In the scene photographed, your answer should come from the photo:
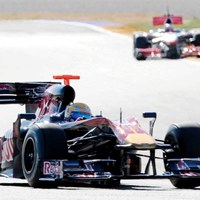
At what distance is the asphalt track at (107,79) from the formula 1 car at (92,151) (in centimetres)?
19

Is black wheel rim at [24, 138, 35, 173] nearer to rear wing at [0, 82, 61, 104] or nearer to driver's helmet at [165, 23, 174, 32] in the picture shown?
rear wing at [0, 82, 61, 104]

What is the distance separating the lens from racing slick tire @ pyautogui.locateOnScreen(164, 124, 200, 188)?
11797mm

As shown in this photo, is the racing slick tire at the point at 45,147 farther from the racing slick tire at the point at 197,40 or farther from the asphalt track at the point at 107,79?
the racing slick tire at the point at 197,40

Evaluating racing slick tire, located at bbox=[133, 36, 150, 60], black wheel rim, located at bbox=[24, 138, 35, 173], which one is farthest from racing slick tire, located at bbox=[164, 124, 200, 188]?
racing slick tire, located at bbox=[133, 36, 150, 60]

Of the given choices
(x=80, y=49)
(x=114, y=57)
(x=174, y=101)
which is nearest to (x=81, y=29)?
(x=80, y=49)

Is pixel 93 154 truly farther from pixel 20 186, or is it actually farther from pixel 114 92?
pixel 114 92

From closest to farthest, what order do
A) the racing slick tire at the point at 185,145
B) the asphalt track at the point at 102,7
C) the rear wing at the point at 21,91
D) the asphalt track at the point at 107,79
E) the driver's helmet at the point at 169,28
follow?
the asphalt track at the point at 107,79
the racing slick tire at the point at 185,145
the rear wing at the point at 21,91
the driver's helmet at the point at 169,28
the asphalt track at the point at 102,7

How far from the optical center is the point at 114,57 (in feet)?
135

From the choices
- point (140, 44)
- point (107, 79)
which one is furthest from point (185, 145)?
point (140, 44)

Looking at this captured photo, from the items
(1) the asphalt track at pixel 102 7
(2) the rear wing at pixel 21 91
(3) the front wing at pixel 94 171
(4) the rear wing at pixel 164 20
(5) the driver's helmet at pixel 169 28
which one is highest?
(1) the asphalt track at pixel 102 7

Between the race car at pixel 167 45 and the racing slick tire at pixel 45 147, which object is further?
the race car at pixel 167 45

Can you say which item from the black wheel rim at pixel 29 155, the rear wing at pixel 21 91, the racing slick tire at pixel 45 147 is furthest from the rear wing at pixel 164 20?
the racing slick tire at pixel 45 147

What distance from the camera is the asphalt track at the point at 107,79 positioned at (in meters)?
11.0

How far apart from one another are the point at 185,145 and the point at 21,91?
3247 millimetres
